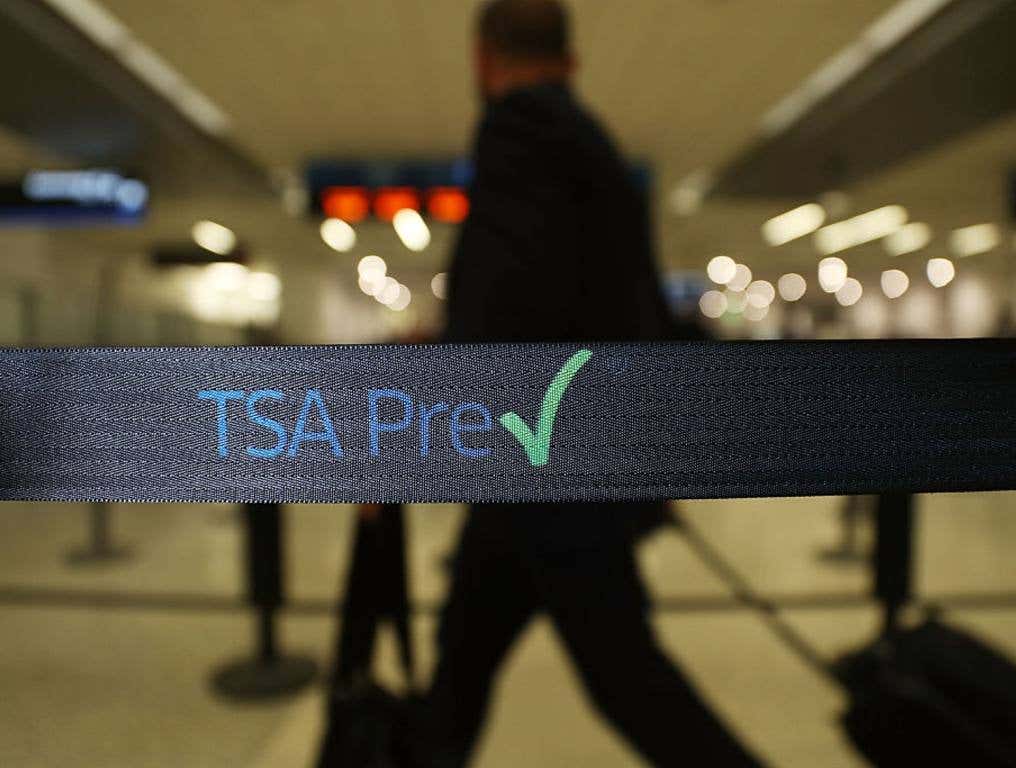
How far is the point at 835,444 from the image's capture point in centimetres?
62

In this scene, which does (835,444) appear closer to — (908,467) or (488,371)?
(908,467)

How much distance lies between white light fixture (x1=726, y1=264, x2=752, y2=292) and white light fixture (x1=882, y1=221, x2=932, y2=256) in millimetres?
3188

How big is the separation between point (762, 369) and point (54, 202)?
18.9 ft

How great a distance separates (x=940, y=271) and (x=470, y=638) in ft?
57.9

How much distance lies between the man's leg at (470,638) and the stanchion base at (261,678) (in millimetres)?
806

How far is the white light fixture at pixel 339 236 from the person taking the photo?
10529 millimetres

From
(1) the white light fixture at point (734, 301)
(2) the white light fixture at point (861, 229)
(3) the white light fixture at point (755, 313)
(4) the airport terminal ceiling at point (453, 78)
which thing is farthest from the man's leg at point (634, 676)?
(3) the white light fixture at point (755, 313)

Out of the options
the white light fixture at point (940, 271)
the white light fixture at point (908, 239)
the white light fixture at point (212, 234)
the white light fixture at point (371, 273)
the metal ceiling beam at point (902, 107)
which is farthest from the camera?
the white light fixture at point (940, 271)

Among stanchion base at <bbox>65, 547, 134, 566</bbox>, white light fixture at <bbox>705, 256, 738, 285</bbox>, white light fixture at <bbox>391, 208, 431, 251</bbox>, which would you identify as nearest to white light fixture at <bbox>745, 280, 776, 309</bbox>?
white light fixture at <bbox>705, 256, 738, 285</bbox>

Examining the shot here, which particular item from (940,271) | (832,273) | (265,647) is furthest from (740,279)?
(265,647)

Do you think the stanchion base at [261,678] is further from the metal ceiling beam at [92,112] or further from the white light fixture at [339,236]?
the white light fixture at [339,236]

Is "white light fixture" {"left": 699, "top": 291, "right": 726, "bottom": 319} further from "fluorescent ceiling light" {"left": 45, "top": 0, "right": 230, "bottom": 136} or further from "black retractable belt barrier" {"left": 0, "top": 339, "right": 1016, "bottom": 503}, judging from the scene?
"black retractable belt barrier" {"left": 0, "top": 339, "right": 1016, "bottom": 503}

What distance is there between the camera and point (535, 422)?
62 cm

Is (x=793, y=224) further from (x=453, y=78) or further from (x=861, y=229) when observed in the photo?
(x=453, y=78)
